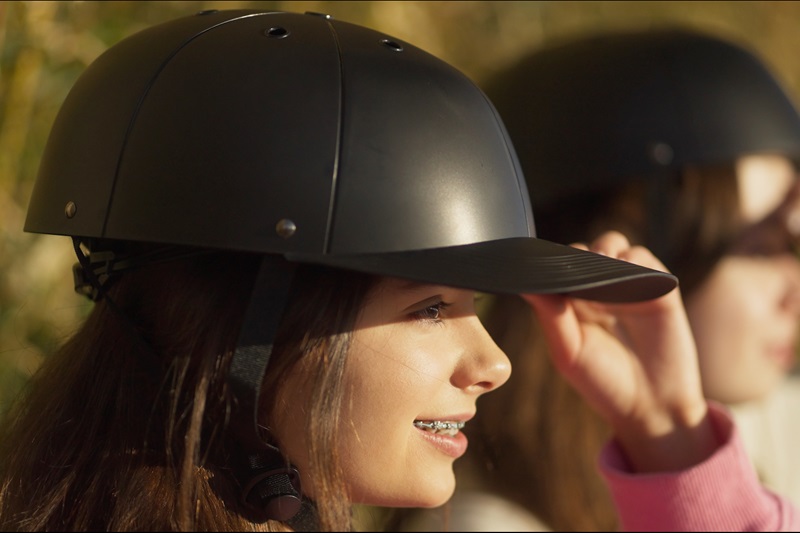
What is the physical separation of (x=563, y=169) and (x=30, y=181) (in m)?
1.42

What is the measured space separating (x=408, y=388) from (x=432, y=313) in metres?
0.13

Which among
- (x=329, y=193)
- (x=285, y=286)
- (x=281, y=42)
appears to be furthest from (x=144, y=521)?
(x=281, y=42)

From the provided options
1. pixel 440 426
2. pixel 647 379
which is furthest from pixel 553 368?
pixel 440 426

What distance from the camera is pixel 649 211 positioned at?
8.11ft

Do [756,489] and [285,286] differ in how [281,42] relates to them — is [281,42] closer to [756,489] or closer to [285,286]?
[285,286]

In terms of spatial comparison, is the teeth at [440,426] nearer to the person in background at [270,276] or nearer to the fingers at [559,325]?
the person in background at [270,276]

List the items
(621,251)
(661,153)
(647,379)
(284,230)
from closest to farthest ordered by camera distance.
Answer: (284,230)
(621,251)
(647,379)
(661,153)

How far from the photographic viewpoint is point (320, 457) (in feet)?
4.49

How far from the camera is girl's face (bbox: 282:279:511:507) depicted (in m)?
1.40

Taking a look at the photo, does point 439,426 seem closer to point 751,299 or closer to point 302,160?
point 302,160

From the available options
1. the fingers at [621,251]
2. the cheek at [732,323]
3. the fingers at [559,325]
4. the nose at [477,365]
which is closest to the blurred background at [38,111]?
the nose at [477,365]

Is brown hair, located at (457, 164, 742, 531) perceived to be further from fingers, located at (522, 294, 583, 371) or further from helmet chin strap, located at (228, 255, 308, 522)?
helmet chin strap, located at (228, 255, 308, 522)

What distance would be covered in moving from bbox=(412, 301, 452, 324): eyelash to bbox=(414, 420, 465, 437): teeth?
0.51 ft

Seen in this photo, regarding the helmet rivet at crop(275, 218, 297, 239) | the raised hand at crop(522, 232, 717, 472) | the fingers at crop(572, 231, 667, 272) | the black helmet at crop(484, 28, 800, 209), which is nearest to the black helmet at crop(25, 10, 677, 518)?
the helmet rivet at crop(275, 218, 297, 239)
